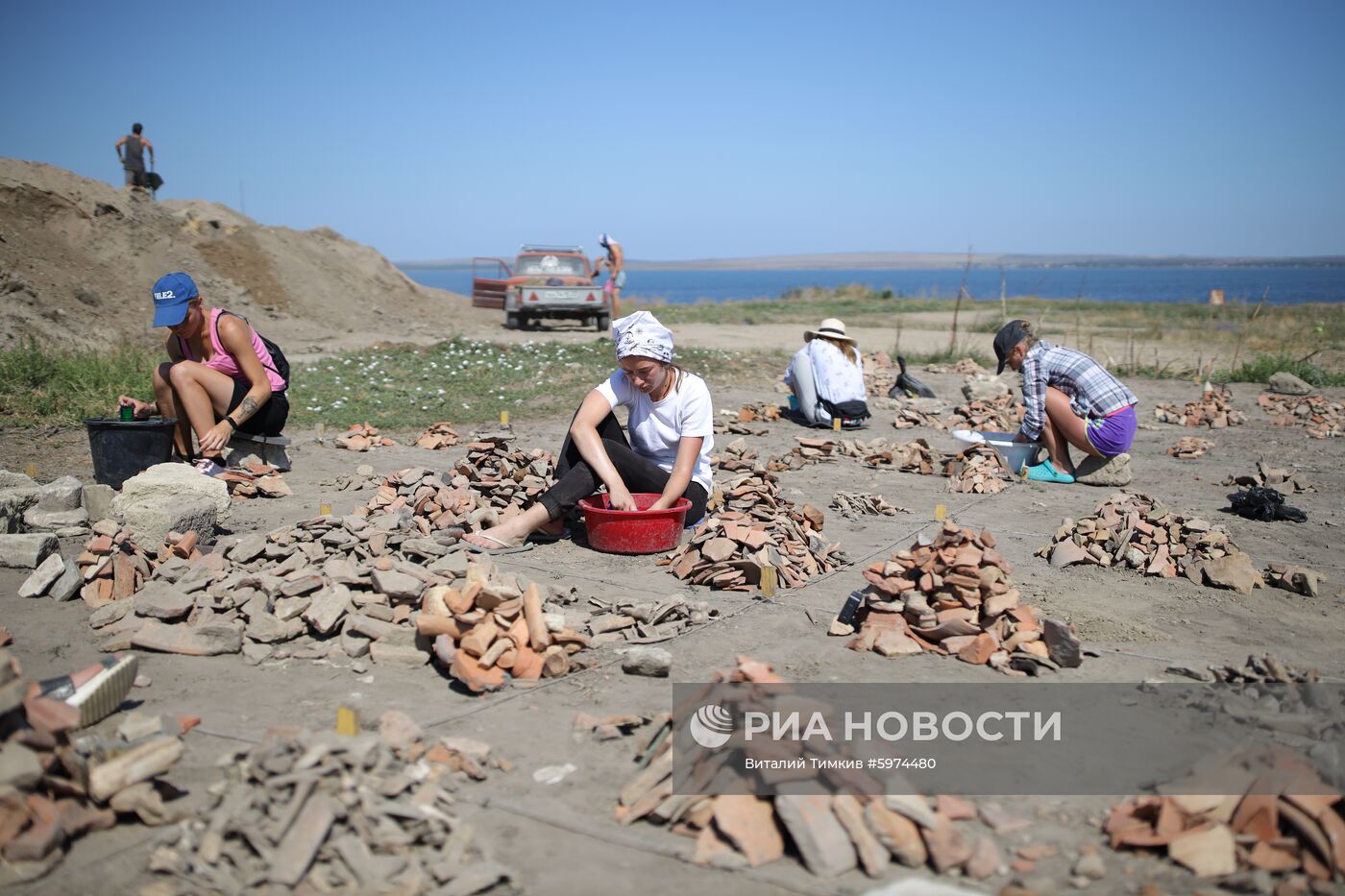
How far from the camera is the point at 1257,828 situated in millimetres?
2668

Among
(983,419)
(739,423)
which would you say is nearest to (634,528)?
(739,423)

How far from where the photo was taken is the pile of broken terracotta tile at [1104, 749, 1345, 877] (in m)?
2.57

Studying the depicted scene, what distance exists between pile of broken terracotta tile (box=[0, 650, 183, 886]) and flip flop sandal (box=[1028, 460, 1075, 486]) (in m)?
6.50

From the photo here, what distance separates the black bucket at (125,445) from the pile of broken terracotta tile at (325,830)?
388cm

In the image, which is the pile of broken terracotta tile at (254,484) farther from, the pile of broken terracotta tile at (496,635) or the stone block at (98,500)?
the pile of broken terracotta tile at (496,635)

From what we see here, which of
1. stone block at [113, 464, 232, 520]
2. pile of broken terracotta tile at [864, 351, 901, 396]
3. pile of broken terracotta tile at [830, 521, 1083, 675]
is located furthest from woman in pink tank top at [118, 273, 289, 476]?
pile of broken terracotta tile at [864, 351, 901, 396]

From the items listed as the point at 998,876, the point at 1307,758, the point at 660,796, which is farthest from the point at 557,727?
the point at 1307,758

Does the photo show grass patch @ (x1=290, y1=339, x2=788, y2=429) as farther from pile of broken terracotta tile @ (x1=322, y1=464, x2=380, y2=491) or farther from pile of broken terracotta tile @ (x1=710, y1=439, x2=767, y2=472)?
pile of broken terracotta tile @ (x1=710, y1=439, x2=767, y2=472)

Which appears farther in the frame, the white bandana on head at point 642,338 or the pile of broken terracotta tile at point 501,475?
the pile of broken terracotta tile at point 501,475

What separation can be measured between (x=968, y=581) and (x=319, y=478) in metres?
4.83

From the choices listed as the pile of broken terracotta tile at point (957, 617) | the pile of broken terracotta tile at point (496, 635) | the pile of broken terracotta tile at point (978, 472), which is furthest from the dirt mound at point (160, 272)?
the pile of broken terracotta tile at point (957, 617)

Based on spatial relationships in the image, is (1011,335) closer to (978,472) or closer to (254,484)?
(978,472)

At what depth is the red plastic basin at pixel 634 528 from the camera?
17.4ft

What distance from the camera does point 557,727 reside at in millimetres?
3455
